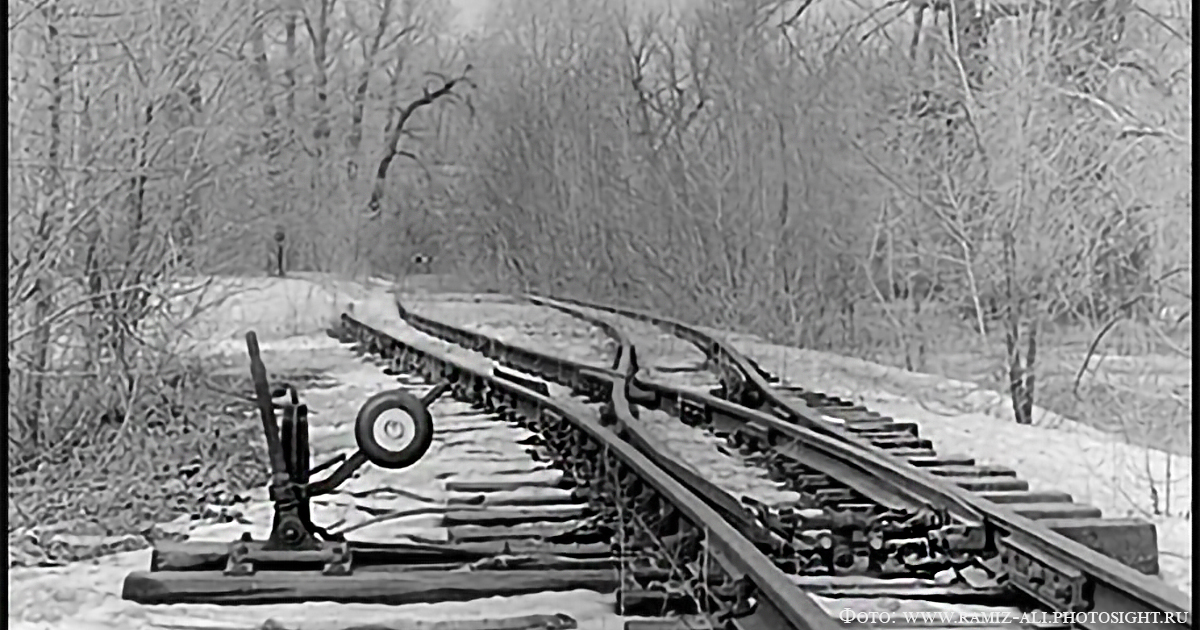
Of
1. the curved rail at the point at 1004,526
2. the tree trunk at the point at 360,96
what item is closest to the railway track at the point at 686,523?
the curved rail at the point at 1004,526

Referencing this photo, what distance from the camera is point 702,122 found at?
9.16 feet

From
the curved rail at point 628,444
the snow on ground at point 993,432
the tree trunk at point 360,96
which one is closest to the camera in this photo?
the curved rail at point 628,444

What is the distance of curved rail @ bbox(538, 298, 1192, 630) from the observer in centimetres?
211

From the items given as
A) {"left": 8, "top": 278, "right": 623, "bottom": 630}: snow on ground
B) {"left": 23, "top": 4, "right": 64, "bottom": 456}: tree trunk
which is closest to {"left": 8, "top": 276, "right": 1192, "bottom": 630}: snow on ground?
{"left": 8, "top": 278, "right": 623, "bottom": 630}: snow on ground


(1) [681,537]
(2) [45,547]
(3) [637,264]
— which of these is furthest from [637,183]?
(2) [45,547]

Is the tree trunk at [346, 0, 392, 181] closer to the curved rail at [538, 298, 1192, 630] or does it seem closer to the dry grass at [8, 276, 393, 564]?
the dry grass at [8, 276, 393, 564]

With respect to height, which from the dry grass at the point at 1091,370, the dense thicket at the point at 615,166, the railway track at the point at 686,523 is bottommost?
the railway track at the point at 686,523

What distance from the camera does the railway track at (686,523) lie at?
7.24ft

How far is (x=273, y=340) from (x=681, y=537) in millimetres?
910

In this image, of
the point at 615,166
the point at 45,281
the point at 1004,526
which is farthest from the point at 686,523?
the point at 45,281

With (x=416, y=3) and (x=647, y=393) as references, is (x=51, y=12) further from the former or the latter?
(x=647, y=393)

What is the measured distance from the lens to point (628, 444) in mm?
2627

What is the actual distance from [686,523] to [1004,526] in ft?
2.01

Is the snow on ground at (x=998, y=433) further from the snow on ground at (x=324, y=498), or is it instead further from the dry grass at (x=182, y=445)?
the dry grass at (x=182, y=445)
